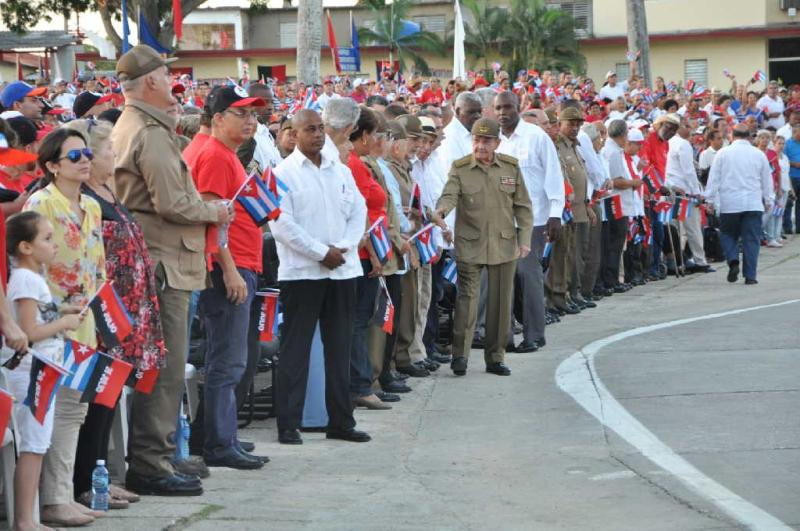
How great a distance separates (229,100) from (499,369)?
503 cm

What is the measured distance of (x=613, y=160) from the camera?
20.1 meters

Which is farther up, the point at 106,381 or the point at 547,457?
the point at 106,381

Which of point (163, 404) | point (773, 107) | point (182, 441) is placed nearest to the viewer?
point (163, 404)

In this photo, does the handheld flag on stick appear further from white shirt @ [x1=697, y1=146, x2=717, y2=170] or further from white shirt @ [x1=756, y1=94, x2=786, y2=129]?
white shirt @ [x1=756, y1=94, x2=786, y2=129]

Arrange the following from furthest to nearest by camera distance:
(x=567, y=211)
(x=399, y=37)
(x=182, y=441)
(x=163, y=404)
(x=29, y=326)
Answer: (x=399, y=37), (x=567, y=211), (x=182, y=441), (x=163, y=404), (x=29, y=326)

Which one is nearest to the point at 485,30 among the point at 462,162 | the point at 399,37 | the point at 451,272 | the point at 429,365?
the point at 399,37

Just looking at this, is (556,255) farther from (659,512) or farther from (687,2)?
(687,2)

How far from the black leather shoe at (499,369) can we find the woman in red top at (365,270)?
1931mm

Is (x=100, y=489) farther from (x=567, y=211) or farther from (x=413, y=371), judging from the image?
(x=567, y=211)

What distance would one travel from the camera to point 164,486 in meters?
8.20

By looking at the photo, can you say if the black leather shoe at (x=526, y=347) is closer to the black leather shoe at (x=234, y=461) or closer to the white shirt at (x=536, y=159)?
the white shirt at (x=536, y=159)

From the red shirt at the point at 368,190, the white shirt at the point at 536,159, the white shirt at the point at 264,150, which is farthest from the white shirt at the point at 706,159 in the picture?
the red shirt at the point at 368,190

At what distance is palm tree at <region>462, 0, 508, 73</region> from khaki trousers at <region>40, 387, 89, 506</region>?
197ft

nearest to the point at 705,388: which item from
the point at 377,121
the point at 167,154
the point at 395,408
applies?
the point at 395,408
